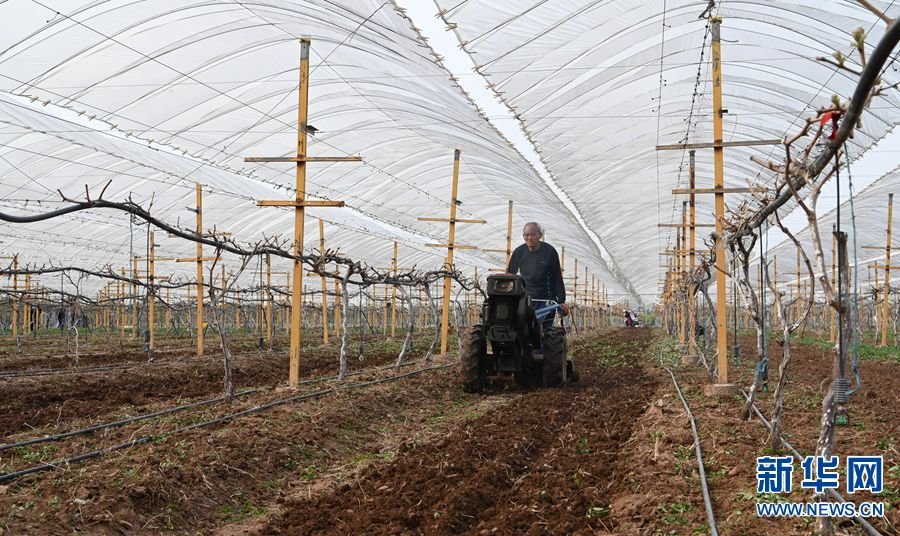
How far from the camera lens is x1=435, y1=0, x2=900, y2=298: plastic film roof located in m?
9.66

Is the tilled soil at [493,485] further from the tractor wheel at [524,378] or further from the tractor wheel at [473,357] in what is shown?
the tractor wheel at [524,378]

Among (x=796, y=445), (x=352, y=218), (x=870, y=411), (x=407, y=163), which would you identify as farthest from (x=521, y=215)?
(x=796, y=445)

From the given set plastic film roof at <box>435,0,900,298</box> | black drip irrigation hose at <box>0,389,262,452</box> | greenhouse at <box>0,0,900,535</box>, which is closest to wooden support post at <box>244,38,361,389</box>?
greenhouse at <box>0,0,900,535</box>

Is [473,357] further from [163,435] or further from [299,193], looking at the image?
[163,435]

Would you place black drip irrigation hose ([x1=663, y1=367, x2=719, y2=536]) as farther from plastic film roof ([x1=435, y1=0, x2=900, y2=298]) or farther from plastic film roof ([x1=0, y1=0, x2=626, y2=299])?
plastic film roof ([x1=0, y1=0, x2=626, y2=299])

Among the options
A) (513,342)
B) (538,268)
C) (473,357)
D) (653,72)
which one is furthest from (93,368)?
(653,72)

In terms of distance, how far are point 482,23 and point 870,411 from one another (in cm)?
624

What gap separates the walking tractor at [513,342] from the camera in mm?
10070

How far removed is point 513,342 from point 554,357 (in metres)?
0.69

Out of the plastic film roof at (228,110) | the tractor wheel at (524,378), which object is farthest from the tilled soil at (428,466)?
the plastic film roof at (228,110)

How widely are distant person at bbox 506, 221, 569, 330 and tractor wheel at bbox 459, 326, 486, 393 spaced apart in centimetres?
91

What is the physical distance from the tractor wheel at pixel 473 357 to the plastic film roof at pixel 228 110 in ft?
12.9

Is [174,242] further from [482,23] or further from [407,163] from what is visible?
[482,23]

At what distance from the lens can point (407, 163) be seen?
1723 cm
